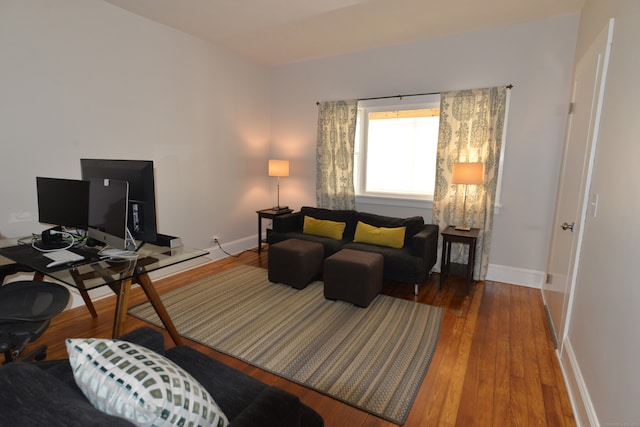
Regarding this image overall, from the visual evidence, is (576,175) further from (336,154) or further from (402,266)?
(336,154)

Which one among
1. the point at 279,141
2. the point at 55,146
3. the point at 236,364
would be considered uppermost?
the point at 279,141

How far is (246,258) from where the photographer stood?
4551mm

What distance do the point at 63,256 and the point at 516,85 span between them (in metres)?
4.35

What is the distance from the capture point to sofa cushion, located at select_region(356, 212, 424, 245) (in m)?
3.78

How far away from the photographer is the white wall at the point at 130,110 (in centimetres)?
256

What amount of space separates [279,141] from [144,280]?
343 centimetres

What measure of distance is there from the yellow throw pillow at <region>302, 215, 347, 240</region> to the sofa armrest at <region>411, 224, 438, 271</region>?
102 cm

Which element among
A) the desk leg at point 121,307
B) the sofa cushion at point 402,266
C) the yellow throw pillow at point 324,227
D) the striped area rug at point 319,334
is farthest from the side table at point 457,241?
the desk leg at point 121,307

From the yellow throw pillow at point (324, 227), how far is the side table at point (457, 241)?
127 centimetres

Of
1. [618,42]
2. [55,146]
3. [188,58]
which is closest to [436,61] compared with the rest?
[618,42]

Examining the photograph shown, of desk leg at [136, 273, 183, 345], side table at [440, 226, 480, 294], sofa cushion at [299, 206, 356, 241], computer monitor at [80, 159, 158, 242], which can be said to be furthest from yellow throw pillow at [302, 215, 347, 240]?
computer monitor at [80, 159, 158, 242]

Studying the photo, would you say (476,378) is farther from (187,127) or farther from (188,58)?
(188,58)

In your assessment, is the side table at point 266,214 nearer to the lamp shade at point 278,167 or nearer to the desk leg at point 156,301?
the lamp shade at point 278,167

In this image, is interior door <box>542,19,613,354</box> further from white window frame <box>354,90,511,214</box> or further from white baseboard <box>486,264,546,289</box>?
white window frame <box>354,90,511,214</box>
